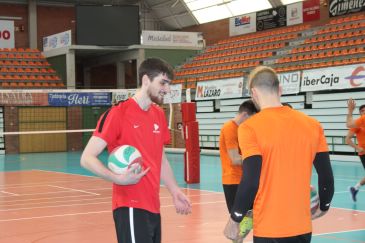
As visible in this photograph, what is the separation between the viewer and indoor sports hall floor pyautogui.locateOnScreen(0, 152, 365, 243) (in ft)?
28.6

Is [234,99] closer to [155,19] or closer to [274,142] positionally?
[155,19]

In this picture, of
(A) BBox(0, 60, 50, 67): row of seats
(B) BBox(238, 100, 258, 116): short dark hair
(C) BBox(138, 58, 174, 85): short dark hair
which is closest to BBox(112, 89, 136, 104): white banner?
(A) BBox(0, 60, 50, 67): row of seats

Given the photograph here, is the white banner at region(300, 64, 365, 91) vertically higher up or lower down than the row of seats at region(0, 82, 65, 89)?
lower down

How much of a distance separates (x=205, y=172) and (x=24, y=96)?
1389 cm

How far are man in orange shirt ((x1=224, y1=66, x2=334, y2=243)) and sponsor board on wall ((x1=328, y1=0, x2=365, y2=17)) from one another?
79.6 ft

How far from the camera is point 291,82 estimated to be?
23.7 metres

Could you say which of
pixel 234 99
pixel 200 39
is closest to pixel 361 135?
pixel 234 99

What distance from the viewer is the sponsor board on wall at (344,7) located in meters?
26.7

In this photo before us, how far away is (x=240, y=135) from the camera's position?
357 cm

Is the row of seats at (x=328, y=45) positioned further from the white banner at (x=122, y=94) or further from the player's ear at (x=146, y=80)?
the player's ear at (x=146, y=80)

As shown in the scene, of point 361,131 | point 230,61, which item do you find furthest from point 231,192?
point 230,61

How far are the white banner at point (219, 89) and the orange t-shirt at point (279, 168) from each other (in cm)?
2288

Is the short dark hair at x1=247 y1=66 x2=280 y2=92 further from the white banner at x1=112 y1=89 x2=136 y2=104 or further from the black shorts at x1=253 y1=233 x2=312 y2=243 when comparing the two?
the white banner at x1=112 y1=89 x2=136 y2=104

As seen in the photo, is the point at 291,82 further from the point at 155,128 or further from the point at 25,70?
the point at 155,128
